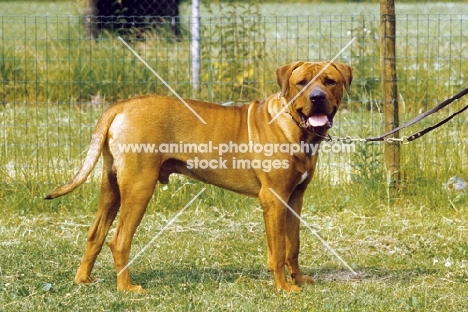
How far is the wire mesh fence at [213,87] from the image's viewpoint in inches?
303

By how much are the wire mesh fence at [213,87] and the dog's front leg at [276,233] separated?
1.83 metres

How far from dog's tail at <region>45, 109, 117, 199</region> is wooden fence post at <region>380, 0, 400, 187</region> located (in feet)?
9.79

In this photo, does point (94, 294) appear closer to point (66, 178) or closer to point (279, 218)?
point (279, 218)

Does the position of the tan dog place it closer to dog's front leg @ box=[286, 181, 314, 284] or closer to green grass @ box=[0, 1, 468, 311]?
dog's front leg @ box=[286, 181, 314, 284]

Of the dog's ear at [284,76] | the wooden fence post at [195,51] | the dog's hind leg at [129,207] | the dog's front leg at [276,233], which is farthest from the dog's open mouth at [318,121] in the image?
the wooden fence post at [195,51]

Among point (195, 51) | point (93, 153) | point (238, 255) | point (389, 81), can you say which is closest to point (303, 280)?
point (238, 255)

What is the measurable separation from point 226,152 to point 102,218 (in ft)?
2.94

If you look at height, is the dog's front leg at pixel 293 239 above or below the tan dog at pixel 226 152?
below

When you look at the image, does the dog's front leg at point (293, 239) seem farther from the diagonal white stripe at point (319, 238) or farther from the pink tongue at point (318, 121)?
the pink tongue at point (318, 121)

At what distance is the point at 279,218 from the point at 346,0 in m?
20.9

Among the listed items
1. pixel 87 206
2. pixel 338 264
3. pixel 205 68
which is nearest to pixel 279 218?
pixel 338 264

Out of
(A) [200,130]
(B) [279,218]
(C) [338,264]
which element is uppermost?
(A) [200,130]

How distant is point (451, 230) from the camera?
6.84 metres

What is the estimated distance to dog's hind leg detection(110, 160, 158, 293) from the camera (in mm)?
5270
